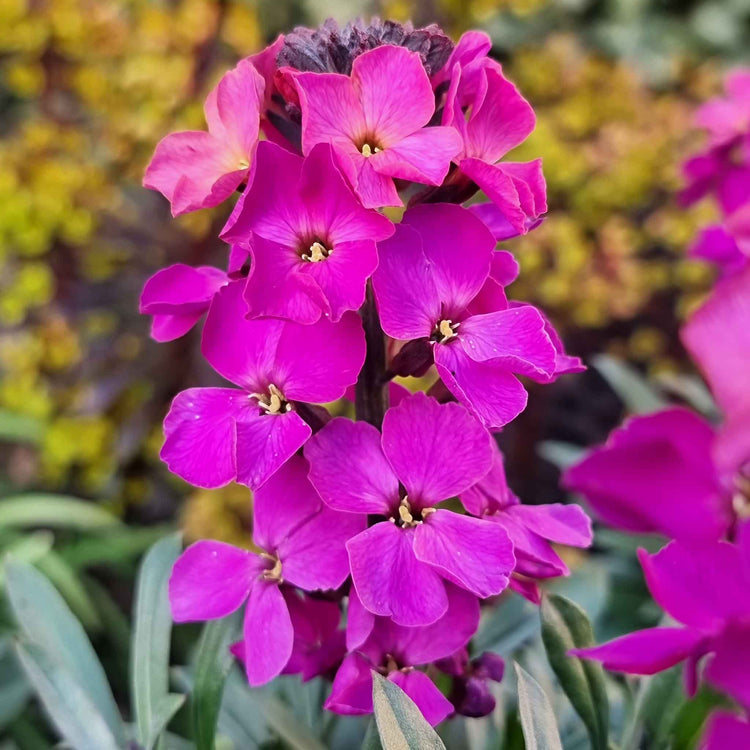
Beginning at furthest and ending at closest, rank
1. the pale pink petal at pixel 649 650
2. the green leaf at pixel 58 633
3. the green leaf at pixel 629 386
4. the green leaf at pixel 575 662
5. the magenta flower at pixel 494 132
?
the green leaf at pixel 629 386
the green leaf at pixel 58 633
the green leaf at pixel 575 662
the magenta flower at pixel 494 132
the pale pink petal at pixel 649 650

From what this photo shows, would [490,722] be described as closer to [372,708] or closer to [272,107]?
[372,708]

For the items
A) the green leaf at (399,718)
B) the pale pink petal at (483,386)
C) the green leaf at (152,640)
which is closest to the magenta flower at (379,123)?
the pale pink petal at (483,386)

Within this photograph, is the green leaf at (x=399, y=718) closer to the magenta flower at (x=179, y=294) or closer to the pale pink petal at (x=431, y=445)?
the pale pink petal at (x=431, y=445)

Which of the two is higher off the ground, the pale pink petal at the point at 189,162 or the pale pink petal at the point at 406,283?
the pale pink petal at the point at 189,162

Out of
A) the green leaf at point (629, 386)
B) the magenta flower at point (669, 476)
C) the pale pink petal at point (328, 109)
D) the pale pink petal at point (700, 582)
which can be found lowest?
the green leaf at point (629, 386)

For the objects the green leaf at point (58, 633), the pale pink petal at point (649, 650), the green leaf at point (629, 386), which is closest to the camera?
the pale pink petal at point (649, 650)

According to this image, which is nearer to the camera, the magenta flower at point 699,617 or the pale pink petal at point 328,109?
the magenta flower at point 699,617

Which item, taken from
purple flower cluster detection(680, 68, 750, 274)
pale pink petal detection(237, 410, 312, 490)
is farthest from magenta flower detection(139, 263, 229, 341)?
purple flower cluster detection(680, 68, 750, 274)

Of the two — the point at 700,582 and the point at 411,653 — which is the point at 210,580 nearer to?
the point at 411,653
